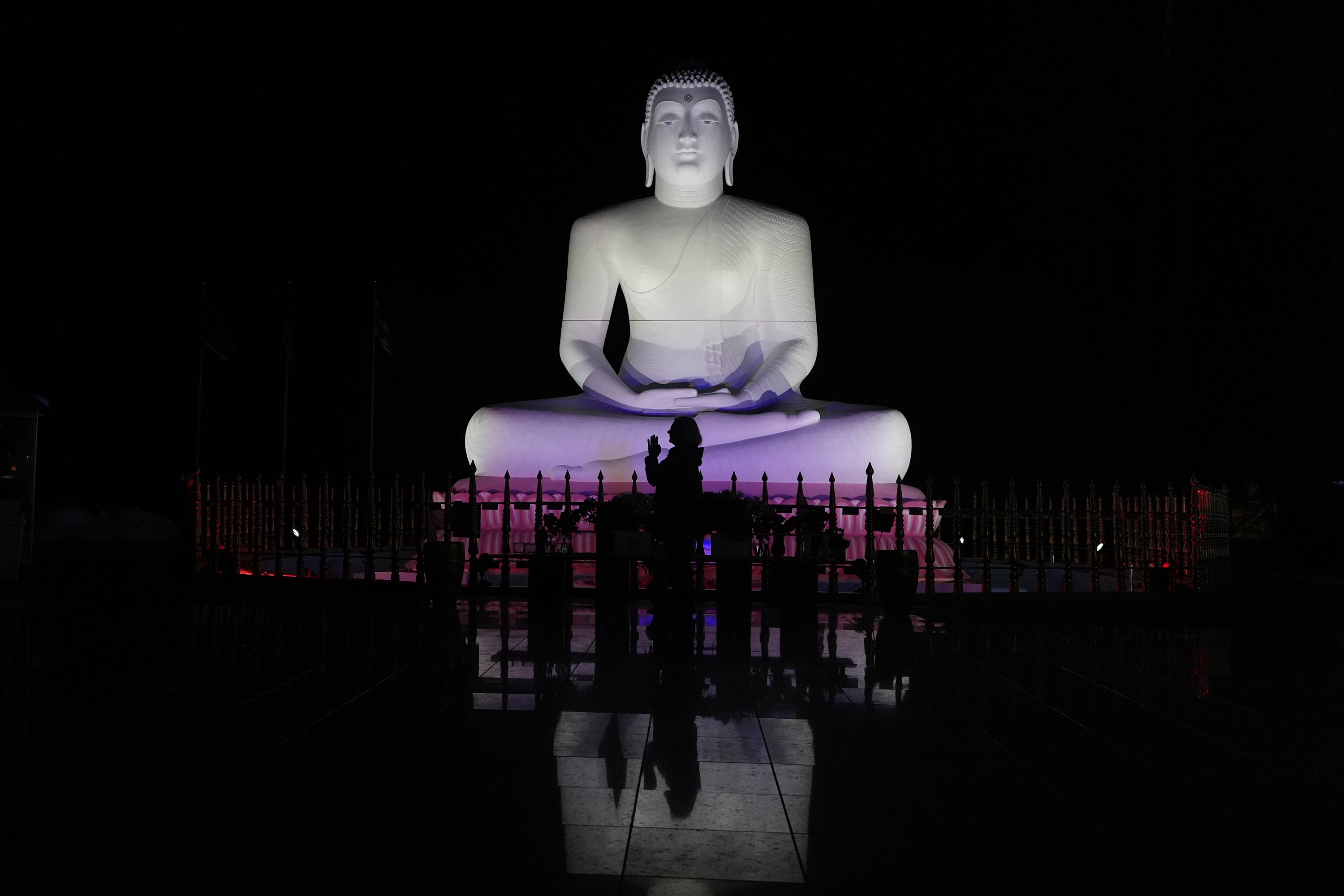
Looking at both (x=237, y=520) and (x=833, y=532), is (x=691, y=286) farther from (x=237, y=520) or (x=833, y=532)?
(x=237, y=520)

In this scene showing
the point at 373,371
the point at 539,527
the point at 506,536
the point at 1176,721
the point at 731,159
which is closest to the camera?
the point at 1176,721

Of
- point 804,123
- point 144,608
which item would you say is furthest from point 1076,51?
point 144,608

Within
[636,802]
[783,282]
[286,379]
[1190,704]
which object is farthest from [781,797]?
[286,379]

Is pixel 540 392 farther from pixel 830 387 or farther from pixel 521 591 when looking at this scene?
pixel 521 591

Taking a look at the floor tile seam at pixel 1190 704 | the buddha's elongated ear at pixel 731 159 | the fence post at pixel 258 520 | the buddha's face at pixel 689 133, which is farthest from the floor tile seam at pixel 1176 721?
the buddha's elongated ear at pixel 731 159

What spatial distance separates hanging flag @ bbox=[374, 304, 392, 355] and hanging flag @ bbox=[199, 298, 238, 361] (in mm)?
1221

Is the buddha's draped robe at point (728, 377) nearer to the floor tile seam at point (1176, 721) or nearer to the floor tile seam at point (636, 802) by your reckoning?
the floor tile seam at point (1176, 721)

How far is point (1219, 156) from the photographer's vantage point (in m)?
12.1

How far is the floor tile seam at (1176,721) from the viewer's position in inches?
102

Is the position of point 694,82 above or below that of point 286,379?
above

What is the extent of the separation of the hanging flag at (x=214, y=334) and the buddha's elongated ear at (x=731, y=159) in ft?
14.9

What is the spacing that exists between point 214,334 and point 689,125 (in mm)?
4412

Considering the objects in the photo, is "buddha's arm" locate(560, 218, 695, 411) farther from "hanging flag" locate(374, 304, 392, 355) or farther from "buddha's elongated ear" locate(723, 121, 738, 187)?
"hanging flag" locate(374, 304, 392, 355)

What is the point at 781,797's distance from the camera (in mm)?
2311
